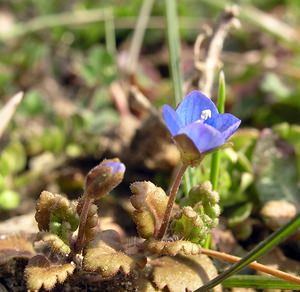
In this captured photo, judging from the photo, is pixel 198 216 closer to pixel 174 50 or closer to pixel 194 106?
pixel 194 106

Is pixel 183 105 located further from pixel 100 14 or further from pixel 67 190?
pixel 100 14

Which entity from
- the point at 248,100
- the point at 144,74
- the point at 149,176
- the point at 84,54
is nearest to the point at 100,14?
the point at 84,54

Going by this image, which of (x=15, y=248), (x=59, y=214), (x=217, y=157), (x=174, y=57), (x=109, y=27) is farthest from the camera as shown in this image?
(x=109, y=27)

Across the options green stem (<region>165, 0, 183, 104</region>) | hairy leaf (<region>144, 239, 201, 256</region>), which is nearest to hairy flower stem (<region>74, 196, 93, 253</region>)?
hairy leaf (<region>144, 239, 201, 256</region>)

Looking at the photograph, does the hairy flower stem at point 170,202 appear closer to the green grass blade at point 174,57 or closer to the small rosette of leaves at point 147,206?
the small rosette of leaves at point 147,206

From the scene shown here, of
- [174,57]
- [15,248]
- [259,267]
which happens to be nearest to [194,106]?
[259,267]

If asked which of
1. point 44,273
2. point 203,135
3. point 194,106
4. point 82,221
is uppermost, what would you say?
point 194,106
